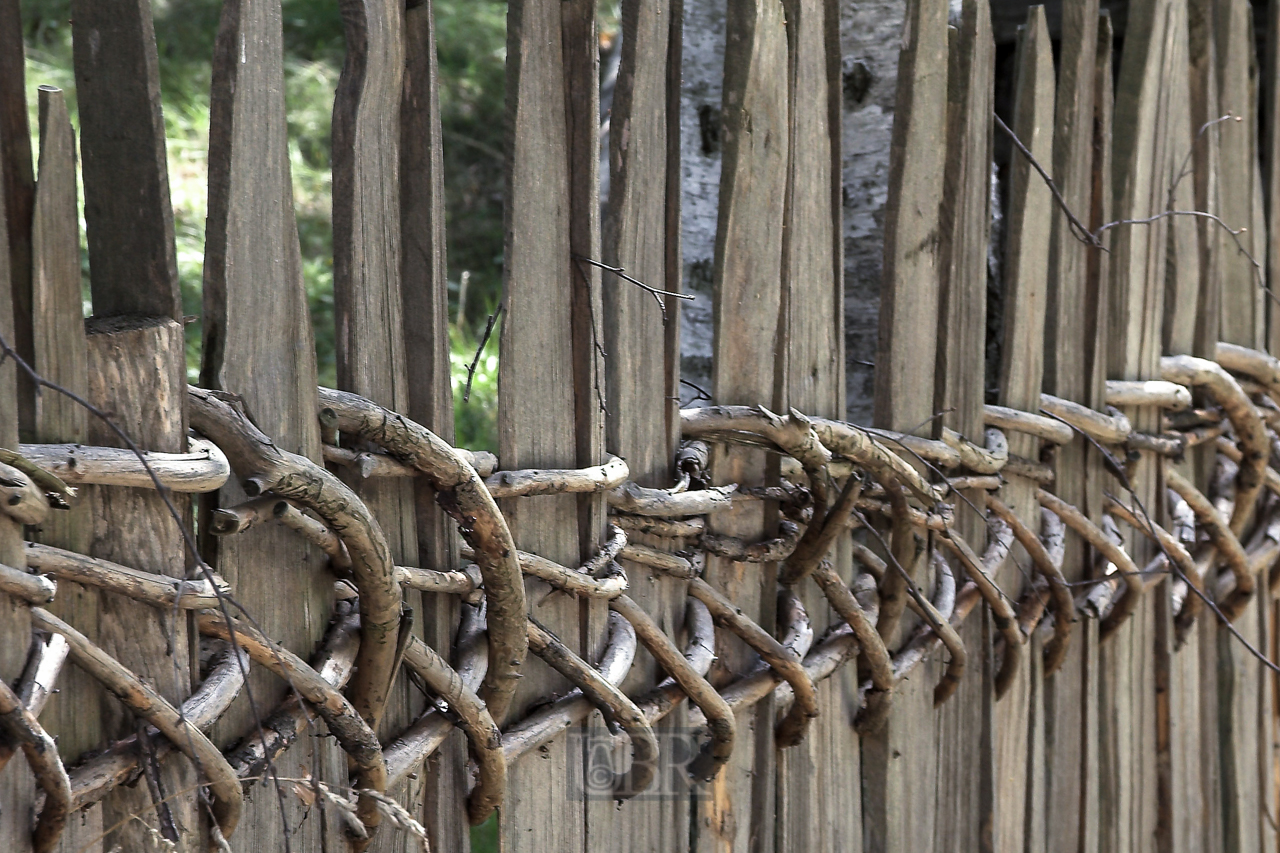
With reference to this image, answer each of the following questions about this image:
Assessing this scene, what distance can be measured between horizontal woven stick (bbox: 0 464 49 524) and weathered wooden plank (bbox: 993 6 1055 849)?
1.38 m

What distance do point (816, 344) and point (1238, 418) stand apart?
1112mm

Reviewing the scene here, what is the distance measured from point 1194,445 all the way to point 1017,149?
27.9 inches

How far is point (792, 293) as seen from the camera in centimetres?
157

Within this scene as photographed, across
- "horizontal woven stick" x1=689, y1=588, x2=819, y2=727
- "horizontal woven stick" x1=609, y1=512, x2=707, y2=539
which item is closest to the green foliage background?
"horizontal woven stick" x1=689, y1=588, x2=819, y2=727

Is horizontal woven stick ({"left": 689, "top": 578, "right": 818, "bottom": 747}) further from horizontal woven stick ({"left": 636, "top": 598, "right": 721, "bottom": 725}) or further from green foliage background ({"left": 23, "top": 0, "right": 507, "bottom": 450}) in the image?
green foliage background ({"left": 23, "top": 0, "right": 507, "bottom": 450})

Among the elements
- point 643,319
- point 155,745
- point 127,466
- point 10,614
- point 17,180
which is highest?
point 17,180

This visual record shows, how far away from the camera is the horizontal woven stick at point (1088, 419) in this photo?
6.35ft

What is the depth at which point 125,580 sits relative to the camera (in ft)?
3.17

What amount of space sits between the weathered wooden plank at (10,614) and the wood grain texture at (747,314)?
789mm

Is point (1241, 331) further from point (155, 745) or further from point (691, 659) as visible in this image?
point (155, 745)

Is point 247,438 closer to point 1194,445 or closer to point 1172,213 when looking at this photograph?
point 1172,213

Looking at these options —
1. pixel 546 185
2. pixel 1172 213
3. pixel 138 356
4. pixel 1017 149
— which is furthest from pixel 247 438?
pixel 1172 213

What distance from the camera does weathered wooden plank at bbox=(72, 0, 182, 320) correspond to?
3.21 ft

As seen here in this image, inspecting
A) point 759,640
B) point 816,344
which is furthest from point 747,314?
point 759,640
